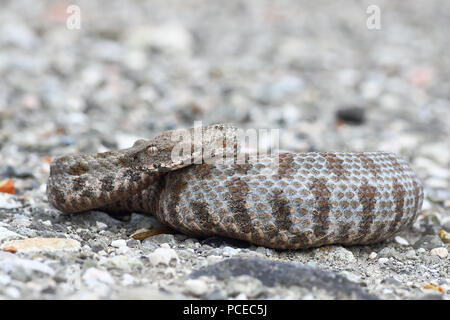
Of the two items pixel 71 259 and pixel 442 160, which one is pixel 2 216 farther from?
pixel 442 160

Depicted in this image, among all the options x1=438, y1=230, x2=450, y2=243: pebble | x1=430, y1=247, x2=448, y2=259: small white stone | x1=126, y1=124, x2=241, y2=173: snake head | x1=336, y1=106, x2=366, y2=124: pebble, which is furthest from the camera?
x1=336, y1=106, x2=366, y2=124: pebble

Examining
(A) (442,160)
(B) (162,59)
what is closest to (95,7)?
(B) (162,59)

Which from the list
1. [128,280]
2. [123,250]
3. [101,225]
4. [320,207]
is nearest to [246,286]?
[128,280]

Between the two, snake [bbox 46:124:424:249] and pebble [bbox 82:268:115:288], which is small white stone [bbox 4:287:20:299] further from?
snake [bbox 46:124:424:249]

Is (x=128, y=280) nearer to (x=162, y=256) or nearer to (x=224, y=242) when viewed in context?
(x=162, y=256)

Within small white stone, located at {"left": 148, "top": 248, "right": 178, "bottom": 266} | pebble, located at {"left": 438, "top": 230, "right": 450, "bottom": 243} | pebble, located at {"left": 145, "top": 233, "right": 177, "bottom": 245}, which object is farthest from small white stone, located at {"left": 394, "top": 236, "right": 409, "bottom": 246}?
small white stone, located at {"left": 148, "top": 248, "right": 178, "bottom": 266}

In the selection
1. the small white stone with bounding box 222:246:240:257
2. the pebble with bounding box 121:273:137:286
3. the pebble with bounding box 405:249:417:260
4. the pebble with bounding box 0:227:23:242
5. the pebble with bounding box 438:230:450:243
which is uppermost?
the pebble with bounding box 0:227:23:242

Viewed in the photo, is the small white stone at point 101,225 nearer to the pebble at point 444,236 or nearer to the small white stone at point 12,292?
the small white stone at point 12,292
